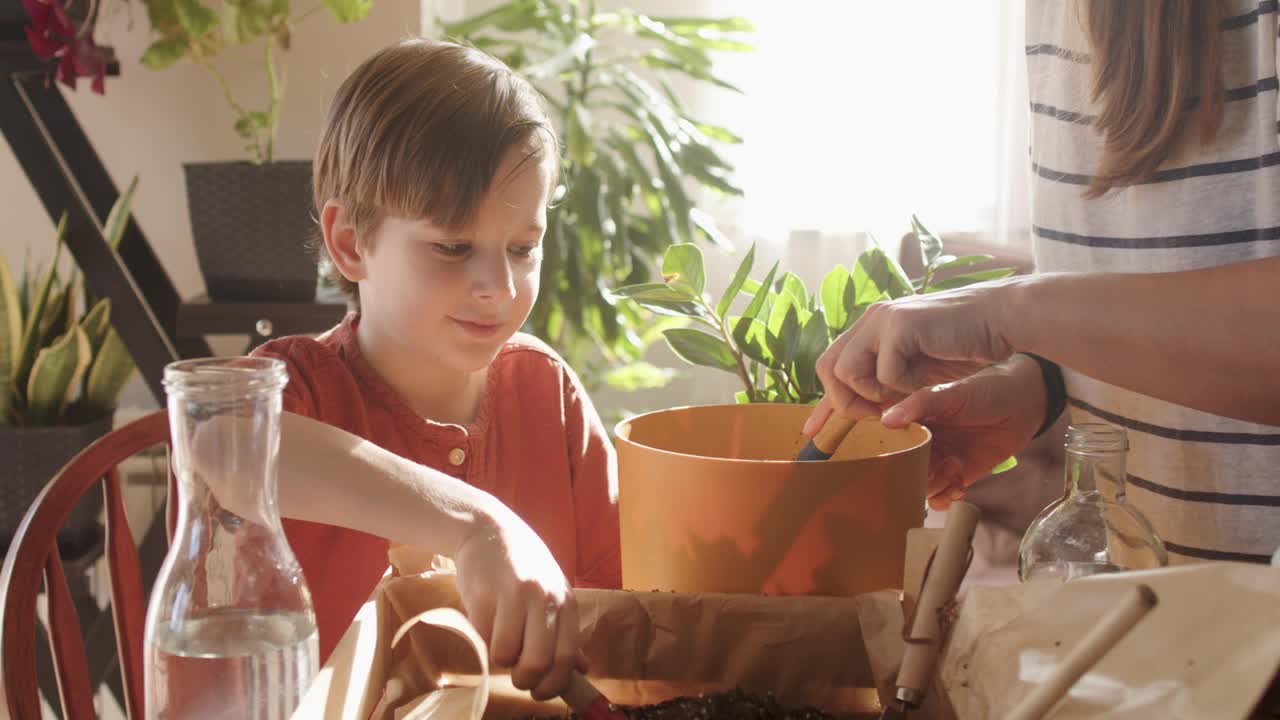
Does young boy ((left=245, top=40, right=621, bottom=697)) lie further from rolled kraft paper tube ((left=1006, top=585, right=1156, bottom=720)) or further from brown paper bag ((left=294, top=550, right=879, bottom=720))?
rolled kraft paper tube ((left=1006, top=585, right=1156, bottom=720))

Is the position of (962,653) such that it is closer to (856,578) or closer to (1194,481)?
(856,578)

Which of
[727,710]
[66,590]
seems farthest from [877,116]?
[727,710]

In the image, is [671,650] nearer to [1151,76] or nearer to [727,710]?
[727,710]

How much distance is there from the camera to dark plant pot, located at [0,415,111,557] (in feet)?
6.20

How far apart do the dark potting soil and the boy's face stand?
43cm

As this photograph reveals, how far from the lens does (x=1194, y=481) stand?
3.18 feet

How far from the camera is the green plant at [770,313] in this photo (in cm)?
89

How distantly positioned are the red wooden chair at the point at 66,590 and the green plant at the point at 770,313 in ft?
1.46

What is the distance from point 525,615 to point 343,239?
56 cm

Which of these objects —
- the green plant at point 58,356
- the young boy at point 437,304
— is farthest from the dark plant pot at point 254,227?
the young boy at point 437,304

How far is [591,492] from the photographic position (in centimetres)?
114

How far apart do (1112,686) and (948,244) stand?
197 cm

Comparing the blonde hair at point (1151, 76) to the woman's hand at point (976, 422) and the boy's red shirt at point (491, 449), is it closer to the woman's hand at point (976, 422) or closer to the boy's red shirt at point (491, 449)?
the woman's hand at point (976, 422)

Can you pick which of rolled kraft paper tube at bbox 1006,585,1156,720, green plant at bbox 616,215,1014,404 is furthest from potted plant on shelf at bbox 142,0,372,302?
rolled kraft paper tube at bbox 1006,585,1156,720
